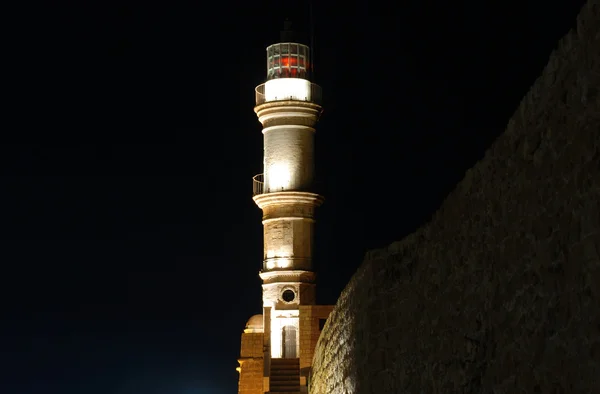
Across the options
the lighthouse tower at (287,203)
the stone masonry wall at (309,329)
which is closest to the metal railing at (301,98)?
the lighthouse tower at (287,203)

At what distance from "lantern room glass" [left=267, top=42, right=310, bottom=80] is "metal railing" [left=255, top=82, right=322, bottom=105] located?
0.44 meters

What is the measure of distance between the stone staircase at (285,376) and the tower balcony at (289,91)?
7.31 m

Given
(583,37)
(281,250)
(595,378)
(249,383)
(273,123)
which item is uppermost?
(273,123)

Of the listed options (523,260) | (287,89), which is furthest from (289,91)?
(523,260)

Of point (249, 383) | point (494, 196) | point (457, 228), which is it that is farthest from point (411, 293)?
point (249, 383)

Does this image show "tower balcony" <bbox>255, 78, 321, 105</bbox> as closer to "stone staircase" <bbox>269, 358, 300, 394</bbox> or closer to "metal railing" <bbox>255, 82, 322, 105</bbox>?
"metal railing" <bbox>255, 82, 322, 105</bbox>

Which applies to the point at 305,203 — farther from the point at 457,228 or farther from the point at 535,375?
the point at 535,375

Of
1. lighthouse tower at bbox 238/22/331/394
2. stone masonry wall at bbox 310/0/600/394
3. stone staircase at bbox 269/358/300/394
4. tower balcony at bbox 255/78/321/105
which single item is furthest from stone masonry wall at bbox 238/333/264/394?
stone masonry wall at bbox 310/0/600/394

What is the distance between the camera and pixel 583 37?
18.6 ft

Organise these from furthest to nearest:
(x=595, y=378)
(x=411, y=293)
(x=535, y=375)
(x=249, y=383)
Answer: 1. (x=249, y=383)
2. (x=411, y=293)
3. (x=535, y=375)
4. (x=595, y=378)

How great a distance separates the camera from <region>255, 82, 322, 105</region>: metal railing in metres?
31.6

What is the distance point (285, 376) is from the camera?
27.6 metres

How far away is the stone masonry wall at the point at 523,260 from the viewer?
18.5ft

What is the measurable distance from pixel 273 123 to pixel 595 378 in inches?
1033
